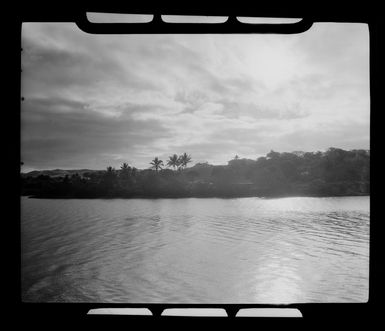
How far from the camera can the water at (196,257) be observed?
19750 mm

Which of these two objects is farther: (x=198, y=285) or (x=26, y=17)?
(x=198, y=285)

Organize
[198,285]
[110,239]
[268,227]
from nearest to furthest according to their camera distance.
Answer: [198,285]
[110,239]
[268,227]

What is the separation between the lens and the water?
1975cm

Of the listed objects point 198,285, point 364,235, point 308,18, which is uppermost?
point 308,18

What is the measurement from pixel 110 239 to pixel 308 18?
104 ft

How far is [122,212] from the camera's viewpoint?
152 ft

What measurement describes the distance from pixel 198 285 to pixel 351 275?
1000cm

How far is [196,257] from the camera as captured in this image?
1012 inches
